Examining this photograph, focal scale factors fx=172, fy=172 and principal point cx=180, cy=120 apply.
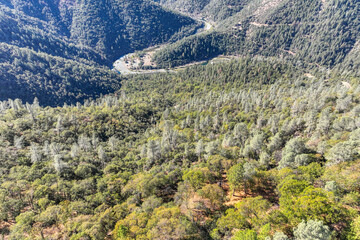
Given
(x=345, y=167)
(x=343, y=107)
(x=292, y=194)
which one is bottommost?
(x=292, y=194)

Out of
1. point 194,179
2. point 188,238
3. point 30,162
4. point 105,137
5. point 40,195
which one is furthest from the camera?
point 105,137

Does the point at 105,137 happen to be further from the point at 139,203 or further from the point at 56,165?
the point at 139,203

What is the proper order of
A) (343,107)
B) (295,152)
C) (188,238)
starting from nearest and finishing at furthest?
(188,238) → (295,152) → (343,107)

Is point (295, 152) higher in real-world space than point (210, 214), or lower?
higher

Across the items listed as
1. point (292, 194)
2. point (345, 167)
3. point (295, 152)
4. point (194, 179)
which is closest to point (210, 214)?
point (194, 179)

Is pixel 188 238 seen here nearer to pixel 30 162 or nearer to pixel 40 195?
pixel 40 195

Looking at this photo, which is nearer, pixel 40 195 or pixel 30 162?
pixel 40 195

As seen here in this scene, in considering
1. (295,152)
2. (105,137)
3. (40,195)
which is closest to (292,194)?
(295,152)

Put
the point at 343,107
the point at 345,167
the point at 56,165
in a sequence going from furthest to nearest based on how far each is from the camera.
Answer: the point at 343,107
the point at 56,165
the point at 345,167

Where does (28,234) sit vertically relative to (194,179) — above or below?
below

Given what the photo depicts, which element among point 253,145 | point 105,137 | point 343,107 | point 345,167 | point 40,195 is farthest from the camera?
point 105,137
